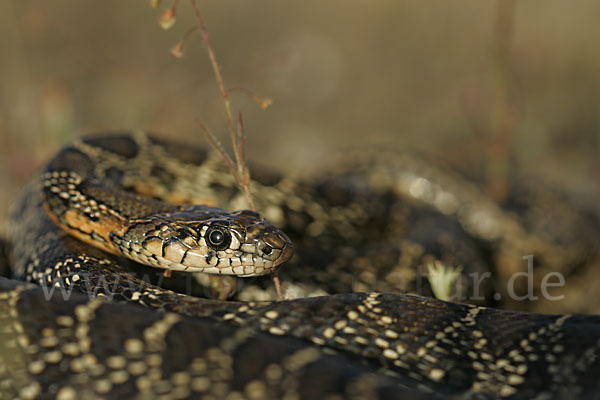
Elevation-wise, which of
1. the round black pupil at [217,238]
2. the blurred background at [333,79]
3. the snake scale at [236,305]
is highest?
the blurred background at [333,79]

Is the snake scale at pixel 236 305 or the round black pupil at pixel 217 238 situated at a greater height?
the round black pupil at pixel 217 238

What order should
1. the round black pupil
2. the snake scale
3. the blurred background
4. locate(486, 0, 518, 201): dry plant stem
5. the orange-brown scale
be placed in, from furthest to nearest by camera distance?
the blurred background, locate(486, 0, 518, 201): dry plant stem, the orange-brown scale, the round black pupil, the snake scale

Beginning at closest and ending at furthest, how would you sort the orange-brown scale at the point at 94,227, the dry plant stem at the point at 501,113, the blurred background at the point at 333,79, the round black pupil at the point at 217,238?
1. the round black pupil at the point at 217,238
2. the orange-brown scale at the point at 94,227
3. the dry plant stem at the point at 501,113
4. the blurred background at the point at 333,79

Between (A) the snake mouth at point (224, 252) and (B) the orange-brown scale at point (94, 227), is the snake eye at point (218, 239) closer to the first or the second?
(A) the snake mouth at point (224, 252)

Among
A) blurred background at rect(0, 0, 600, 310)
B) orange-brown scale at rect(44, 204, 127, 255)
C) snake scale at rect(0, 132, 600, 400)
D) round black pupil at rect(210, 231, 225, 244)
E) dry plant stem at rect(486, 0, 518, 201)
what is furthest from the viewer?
blurred background at rect(0, 0, 600, 310)

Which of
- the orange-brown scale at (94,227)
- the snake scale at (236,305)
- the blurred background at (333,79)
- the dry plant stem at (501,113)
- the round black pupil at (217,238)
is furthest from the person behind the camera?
the blurred background at (333,79)

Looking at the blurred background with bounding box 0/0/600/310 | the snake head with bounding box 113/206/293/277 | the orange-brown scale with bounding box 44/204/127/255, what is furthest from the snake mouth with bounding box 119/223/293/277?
the blurred background with bounding box 0/0/600/310

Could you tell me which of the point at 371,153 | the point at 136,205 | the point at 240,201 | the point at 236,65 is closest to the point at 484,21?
the point at 236,65

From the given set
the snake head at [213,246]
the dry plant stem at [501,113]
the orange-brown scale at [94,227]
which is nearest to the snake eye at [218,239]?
the snake head at [213,246]

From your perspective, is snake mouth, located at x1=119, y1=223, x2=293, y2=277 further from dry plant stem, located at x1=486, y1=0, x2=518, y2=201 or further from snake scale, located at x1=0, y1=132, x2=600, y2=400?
dry plant stem, located at x1=486, y1=0, x2=518, y2=201
